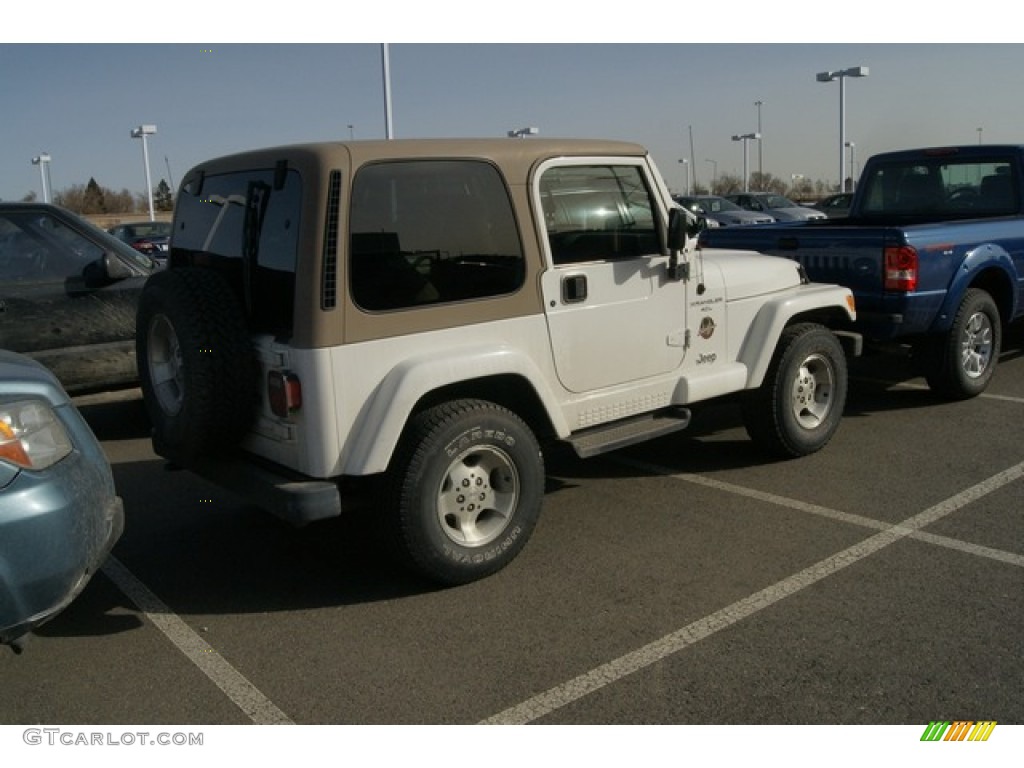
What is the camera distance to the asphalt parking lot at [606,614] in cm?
333

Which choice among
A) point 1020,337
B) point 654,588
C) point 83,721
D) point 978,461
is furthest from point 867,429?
point 83,721

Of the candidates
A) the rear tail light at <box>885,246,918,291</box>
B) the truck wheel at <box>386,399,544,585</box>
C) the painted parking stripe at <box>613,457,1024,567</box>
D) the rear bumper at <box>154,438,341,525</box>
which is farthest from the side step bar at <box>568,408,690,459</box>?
the rear tail light at <box>885,246,918,291</box>

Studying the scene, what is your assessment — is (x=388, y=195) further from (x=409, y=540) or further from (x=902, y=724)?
(x=902, y=724)

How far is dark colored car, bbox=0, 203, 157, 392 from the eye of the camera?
6.69 m

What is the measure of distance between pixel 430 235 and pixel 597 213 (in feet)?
3.44

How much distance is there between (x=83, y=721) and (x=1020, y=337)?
989cm

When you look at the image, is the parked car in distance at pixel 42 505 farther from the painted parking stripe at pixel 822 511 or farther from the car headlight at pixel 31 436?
the painted parking stripe at pixel 822 511

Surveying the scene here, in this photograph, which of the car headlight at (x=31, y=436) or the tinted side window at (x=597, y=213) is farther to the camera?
the tinted side window at (x=597, y=213)

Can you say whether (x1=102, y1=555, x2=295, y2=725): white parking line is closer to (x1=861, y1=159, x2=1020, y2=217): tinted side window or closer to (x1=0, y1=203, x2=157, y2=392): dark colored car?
(x1=0, y1=203, x2=157, y2=392): dark colored car

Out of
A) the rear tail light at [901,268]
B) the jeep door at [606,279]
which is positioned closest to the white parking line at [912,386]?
the rear tail light at [901,268]

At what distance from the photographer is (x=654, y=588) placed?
4250mm

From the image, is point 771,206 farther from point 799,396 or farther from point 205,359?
point 205,359

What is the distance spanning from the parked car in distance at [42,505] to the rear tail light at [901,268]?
17.7 feet

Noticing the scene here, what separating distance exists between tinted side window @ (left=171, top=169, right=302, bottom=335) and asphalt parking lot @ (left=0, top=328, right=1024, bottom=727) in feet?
3.66
